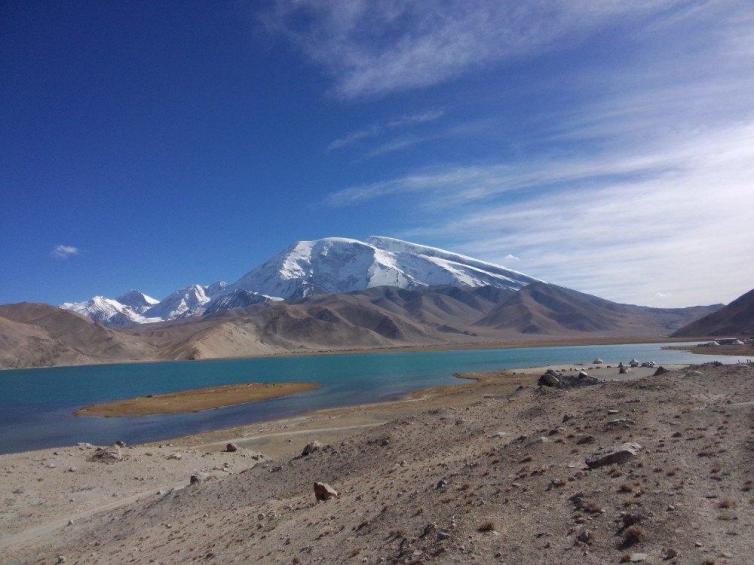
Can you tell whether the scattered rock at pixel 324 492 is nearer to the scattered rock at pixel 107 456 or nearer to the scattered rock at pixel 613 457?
the scattered rock at pixel 613 457

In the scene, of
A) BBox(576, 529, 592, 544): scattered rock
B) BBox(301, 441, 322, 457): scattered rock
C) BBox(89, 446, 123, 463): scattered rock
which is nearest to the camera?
BBox(576, 529, 592, 544): scattered rock

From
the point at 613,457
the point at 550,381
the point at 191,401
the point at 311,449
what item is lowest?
the point at 191,401

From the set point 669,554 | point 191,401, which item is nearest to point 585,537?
point 669,554

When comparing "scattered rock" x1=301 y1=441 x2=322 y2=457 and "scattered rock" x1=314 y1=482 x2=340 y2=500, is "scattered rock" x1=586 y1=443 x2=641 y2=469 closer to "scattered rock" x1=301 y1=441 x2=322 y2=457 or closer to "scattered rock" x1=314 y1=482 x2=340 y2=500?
"scattered rock" x1=314 y1=482 x2=340 y2=500

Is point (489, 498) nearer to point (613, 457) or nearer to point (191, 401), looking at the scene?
point (613, 457)

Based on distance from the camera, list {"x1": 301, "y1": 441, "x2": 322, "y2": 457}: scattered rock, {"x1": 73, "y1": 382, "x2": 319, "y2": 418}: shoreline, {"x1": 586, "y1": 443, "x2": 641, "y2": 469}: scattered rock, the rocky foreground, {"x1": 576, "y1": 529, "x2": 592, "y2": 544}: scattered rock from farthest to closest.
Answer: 1. {"x1": 73, "y1": 382, "x2": 319, "y2": 418}: shoreline
2. {"x1": 301, "y1": 441, "x2": 322, "y2": 457}: scattered rock
3. {"x1": 586, "y1": 443, "x2": 641, "y2": 469}: scattered rock
4. the rocky foreground
5. {"x1": 576, "y1": 529, "x2": 592, "y2": 544}: scattered rock

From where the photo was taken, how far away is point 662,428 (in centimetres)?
1456

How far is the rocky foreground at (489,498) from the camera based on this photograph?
900 centimetres

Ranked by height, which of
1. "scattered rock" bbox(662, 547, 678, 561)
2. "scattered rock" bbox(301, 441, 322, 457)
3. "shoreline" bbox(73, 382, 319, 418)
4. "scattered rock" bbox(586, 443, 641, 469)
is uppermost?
"scattered rock" bbox(586, 443, 641, 469)

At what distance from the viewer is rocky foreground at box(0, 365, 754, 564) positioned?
9.00m

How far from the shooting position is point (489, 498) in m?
11.3

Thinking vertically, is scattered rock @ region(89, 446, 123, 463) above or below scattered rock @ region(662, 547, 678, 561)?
below

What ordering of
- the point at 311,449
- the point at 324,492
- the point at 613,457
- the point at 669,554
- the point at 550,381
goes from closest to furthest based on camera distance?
the point at 669,554
the point at 613,457
the point at 324,492
the point at 311,449
the point at 550,381

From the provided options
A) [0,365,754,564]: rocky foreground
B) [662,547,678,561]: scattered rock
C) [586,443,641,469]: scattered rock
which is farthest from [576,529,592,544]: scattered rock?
[586,443,641,469]: scattered rock
